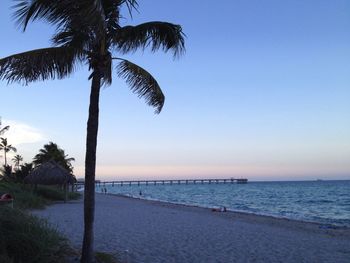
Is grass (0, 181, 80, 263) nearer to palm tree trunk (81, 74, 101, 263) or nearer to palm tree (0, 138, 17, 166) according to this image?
palm tree trunk (81, 74, 101, 263)

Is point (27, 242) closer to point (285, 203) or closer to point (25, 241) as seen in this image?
point (25, 241)

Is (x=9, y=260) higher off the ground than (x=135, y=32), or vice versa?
(x=135, y=32)

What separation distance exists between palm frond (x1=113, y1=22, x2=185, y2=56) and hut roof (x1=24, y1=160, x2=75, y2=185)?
25325 millimetres

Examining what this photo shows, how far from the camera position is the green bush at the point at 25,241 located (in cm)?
718

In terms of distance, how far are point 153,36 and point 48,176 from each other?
84.6 feet

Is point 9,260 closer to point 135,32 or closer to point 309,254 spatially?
point 135,32

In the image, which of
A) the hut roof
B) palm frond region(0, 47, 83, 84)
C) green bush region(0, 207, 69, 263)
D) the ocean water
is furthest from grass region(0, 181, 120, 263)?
the hut roof

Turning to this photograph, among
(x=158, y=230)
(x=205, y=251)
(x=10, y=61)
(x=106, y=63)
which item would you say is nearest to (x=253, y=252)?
(x=205, y=251)

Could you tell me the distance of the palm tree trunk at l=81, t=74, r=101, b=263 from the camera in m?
7.36

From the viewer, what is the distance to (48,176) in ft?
103

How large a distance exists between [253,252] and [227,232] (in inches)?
193

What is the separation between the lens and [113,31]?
7.66 metres

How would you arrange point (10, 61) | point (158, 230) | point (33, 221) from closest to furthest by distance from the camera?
1. point (10, 61)
2. point (33, 221)
3. point (158, 230)

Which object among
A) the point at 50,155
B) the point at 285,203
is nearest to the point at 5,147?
the point at 50,155
